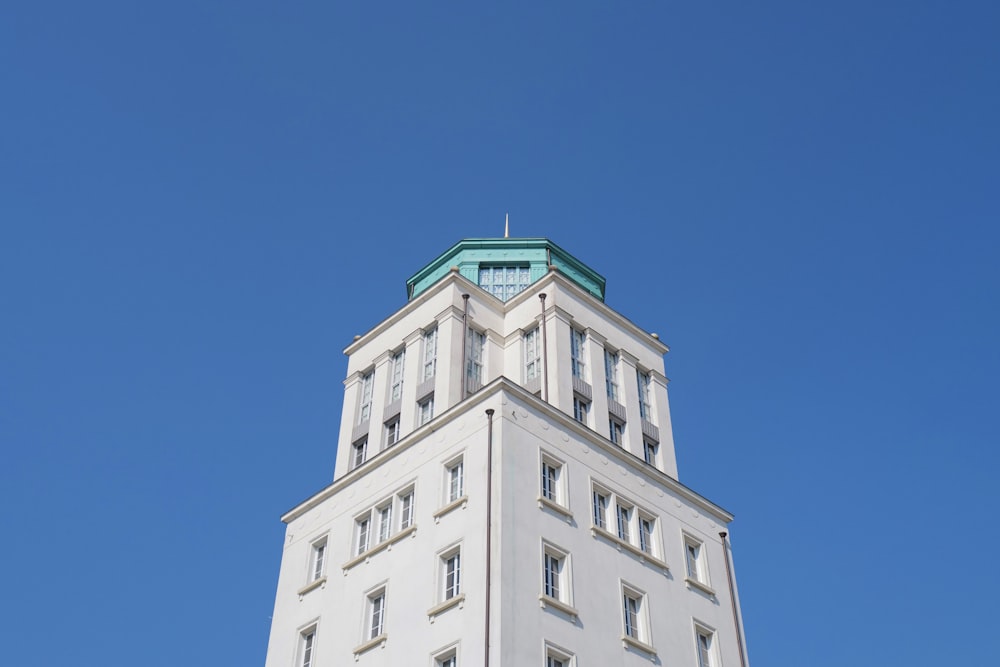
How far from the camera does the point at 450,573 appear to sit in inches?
1895

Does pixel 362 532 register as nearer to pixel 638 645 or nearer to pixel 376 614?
pixel 376 614

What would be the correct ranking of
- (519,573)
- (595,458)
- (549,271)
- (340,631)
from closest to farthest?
(519,573), (340,631), (595,458), (549,271)

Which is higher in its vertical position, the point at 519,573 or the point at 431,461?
the point at 431,461

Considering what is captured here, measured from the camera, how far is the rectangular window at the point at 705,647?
170 feet

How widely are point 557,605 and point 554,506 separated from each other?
16.8 ft

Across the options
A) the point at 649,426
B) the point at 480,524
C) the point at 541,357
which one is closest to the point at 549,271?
the point at 541,357

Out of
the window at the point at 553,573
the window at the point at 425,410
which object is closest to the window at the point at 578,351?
the window at the point at 425,410

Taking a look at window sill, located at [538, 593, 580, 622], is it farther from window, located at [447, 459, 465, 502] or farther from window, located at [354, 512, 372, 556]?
window, located at [354, 512, 372, 556]

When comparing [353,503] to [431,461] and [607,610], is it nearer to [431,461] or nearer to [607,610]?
[431,461]

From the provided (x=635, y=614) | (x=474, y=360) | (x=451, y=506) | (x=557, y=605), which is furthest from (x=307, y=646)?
(x=474, y=360)

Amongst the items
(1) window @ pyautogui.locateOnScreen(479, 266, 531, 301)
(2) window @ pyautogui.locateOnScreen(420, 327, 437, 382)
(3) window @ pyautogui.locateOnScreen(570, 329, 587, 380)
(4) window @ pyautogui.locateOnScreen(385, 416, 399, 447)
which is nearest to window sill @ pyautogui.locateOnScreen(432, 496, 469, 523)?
(4) window @ pyautogui.locateOnScreen(385, 416, 399, 447)

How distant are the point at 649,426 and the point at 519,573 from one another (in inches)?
712

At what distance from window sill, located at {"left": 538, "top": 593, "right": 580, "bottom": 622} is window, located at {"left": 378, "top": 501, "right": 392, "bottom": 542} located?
10.0m

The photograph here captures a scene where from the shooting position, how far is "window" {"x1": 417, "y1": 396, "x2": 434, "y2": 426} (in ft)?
191
